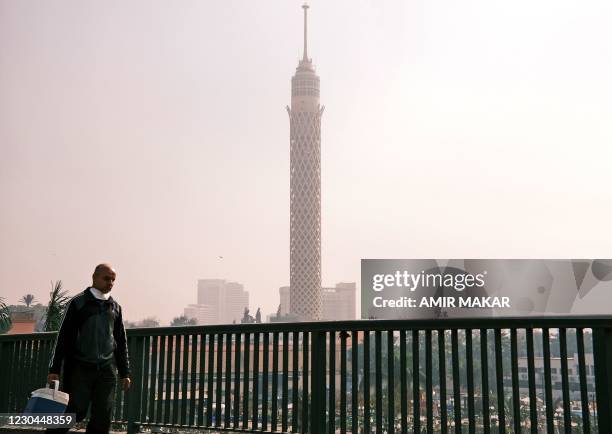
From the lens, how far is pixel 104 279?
4684 mm

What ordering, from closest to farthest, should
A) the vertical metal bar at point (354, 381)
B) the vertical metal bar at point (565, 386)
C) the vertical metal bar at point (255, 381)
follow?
the vertical metal bar at point (565, 386) → the vertical metal bar at point (354, 381) → the vertical metal bar at point (255, 381)

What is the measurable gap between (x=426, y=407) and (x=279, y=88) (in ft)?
494

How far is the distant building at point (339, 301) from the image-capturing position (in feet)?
549

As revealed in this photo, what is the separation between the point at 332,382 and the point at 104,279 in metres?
1.64

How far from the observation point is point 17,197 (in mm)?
97188

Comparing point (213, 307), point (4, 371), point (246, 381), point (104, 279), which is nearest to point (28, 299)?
point (213, 307)

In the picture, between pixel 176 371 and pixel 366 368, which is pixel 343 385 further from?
pixel 176 371

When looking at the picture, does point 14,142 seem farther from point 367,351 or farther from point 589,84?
point 589,84

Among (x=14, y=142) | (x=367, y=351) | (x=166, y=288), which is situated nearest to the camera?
(x=367, y=351)

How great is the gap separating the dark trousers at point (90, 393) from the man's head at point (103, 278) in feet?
1.57

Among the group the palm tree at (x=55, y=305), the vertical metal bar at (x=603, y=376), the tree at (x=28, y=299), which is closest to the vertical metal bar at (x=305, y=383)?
the vertical metal bar at (x=603, y=376)

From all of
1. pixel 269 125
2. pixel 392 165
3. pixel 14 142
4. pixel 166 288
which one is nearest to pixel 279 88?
pixel 269 125

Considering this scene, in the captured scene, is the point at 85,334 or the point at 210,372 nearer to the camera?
the point at 85,334

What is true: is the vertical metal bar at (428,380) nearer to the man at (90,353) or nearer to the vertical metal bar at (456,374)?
the vertical metal bar at (456,374)
